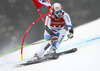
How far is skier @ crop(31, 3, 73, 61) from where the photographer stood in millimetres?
4250

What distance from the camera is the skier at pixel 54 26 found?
167 inches

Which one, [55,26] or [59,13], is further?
[55,26]

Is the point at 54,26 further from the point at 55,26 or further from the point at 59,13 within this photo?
the point at 59,13

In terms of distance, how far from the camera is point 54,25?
4.61 metres

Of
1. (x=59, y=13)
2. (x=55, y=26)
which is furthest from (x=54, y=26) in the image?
(x=59, y=13)

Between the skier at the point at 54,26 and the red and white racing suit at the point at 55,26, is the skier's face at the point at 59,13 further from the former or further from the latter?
the red and white racing suit at the point at 55,26

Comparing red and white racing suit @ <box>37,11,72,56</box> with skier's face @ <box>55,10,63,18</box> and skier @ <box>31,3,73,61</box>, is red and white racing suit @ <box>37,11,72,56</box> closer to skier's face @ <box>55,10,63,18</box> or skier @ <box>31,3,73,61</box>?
skier @ <box>31,3,73,61</box>

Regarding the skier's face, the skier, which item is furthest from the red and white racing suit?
the skier's face

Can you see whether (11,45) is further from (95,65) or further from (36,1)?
(95,65)

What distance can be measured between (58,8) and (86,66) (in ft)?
5.60

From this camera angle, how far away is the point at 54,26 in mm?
4637

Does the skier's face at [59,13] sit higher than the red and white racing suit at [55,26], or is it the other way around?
the skier's face at [59,13]

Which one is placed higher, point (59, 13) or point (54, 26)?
point (59, 13)

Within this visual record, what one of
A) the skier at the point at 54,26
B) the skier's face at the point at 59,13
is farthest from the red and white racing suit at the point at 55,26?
the skier's face at the point at 59,13
